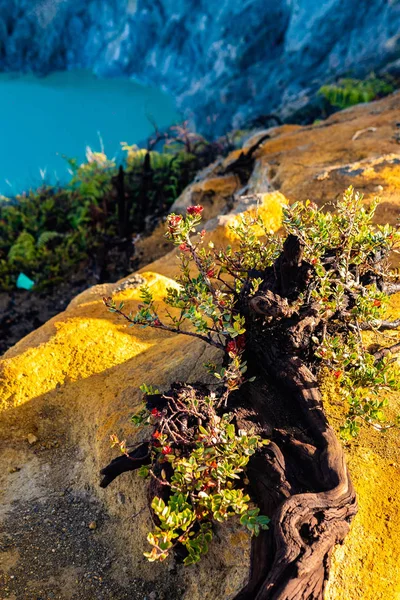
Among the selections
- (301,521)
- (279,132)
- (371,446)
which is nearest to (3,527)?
(301,521)

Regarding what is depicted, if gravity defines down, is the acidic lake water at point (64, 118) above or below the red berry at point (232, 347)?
A: above

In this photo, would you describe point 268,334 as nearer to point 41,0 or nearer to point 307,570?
point 307,570

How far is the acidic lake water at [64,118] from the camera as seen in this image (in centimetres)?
2875

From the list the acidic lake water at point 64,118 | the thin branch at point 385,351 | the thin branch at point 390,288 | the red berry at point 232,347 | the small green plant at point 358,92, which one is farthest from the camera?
the acidic lake water at point 64,118

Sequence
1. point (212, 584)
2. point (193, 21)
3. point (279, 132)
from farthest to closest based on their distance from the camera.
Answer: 1. point (193, 21)
2. point (279, 132)
3. point (212, 584)

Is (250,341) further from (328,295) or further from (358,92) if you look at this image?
(358,92)

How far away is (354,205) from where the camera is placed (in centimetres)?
358

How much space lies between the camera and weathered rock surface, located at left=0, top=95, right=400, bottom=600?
3029 mm

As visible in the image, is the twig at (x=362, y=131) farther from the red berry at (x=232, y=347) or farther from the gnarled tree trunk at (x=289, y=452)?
the red berry at (x=232, y=347)

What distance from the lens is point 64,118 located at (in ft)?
110

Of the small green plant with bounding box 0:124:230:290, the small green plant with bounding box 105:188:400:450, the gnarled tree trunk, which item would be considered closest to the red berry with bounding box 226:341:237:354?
the small green plant with bounding box 105:188:400:450

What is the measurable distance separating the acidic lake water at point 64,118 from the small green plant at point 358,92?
1221 cm

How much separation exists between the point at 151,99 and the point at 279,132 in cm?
2869

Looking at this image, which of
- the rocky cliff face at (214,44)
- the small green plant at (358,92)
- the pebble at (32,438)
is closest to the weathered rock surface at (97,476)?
the pebble at (32,438)
